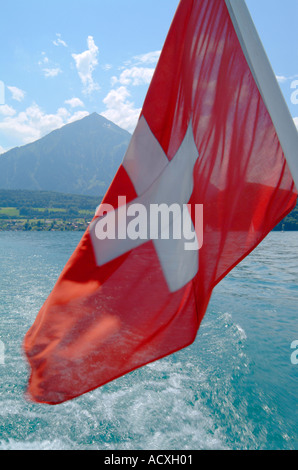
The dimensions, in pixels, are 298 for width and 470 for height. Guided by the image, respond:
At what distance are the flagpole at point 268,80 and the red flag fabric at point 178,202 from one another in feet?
1.29

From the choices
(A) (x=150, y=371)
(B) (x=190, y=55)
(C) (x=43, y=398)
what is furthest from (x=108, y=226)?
(A) (x=150, y=371)

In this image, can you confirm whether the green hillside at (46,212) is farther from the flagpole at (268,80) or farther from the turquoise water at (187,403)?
the flagpole at (268,80)

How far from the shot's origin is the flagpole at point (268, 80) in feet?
6.23

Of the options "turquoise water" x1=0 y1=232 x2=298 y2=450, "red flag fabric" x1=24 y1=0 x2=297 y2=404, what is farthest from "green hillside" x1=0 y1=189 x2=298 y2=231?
"red flag fabric" x1=24 y1=0 x2=297 y2=404

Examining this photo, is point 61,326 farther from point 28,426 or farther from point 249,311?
point 249,311

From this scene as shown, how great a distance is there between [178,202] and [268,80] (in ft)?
3.26

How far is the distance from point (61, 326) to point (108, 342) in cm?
33

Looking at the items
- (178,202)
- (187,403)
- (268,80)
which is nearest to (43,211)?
(187,403)

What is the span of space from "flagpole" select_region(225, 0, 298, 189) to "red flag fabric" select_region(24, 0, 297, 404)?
0.39 meters

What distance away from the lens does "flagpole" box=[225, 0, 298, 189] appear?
1900mm

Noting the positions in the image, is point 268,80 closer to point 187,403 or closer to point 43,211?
point 187,403

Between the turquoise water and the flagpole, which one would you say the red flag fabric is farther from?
the turquoise water

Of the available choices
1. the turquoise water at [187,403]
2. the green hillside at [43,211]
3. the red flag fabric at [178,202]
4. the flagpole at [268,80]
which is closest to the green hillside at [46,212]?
the green hillside at [43,211]

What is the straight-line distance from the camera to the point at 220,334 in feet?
31.9
